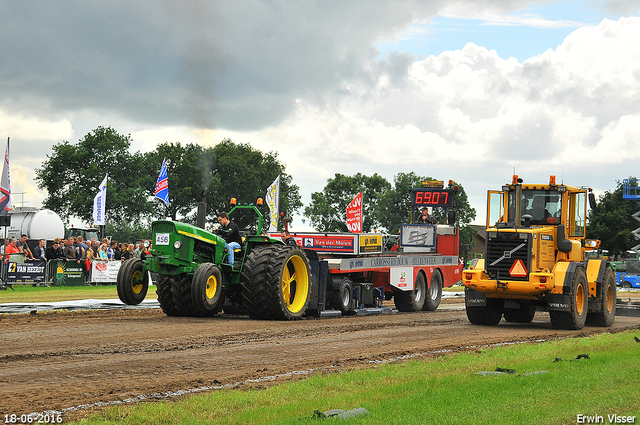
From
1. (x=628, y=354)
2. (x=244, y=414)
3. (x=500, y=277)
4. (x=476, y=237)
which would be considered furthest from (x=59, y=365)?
(x=476, y=237)

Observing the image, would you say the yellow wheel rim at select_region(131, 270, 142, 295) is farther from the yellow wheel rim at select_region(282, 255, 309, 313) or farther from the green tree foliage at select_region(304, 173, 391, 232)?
the green tree foliage at select_region(304, 173, 391, 232)

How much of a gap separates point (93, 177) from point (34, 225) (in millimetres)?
27946

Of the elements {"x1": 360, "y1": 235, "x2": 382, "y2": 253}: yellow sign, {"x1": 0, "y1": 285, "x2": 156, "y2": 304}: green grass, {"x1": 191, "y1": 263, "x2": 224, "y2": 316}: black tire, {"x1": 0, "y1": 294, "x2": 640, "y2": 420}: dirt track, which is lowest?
{"x1": 0, "y1": 294, "x2": 640, "y2": 420}: dirt track

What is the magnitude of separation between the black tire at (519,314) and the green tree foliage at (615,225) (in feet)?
190

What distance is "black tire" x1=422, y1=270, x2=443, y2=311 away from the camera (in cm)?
2112

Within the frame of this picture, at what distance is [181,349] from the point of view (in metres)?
10.5

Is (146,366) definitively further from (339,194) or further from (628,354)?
(339,194)

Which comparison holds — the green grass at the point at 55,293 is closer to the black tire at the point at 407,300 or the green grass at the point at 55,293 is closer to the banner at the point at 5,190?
the banner at the point at 5,190

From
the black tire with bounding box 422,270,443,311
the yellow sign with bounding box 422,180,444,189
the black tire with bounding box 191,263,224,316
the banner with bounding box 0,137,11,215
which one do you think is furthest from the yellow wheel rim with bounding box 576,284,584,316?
the banner with bounding box 0,137,11,215

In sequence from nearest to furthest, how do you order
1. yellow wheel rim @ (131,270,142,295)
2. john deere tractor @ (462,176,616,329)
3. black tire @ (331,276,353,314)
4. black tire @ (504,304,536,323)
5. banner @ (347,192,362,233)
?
yellow wheel rim @ (131,270,142,295) → john deere tractor @ (462,176,616,329) → black tire @ (504,304,536,323) → black tire @ (331,276,353,314) → banner @ (347,192,362,233)

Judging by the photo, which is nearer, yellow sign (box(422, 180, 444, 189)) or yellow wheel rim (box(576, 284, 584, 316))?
yellow wheel rim (box(576, 284, 584, 316))

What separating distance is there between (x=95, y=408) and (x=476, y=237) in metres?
88.2

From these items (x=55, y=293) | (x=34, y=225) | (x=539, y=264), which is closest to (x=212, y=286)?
(x=539, y=264)

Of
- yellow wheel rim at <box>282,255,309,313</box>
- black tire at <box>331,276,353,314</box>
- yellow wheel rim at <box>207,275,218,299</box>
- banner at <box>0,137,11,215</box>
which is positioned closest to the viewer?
yellow wheel rim at <box>207,275,218,299</box>
